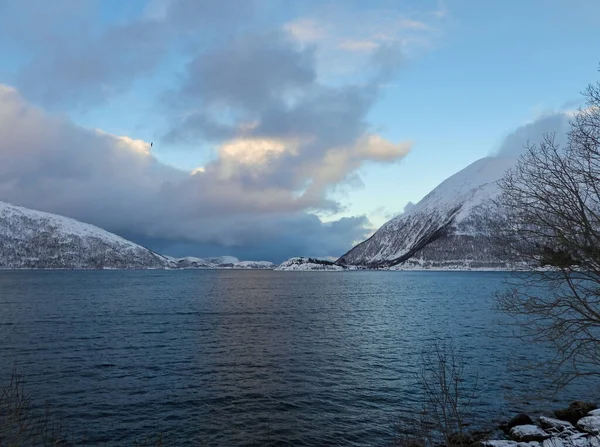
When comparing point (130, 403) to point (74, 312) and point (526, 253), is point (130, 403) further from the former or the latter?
point (74, 312)

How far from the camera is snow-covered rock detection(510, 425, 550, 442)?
2162 centimetres

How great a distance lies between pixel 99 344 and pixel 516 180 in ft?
168

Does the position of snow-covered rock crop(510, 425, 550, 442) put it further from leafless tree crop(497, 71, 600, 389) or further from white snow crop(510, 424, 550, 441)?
leafless tree crop(497, 71, 600, 389)

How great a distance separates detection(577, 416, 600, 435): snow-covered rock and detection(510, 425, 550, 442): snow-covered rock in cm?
237

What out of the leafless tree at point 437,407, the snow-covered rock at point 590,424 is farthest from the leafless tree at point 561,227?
the snow-covered rock at point 590,424

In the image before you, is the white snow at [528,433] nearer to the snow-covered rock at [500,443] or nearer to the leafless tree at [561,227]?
the snow-covered rock at [500,443]

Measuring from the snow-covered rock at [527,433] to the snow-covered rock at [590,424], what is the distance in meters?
2.37

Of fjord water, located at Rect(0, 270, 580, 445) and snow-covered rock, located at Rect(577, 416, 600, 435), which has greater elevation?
snow-covered rock, located at Rect(577, 416, 600, 435)

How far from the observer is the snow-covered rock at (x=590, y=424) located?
21.5 m

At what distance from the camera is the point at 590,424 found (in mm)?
22625

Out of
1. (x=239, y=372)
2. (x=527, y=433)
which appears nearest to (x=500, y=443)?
(x=527, y=433)

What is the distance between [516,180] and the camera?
18.7 metres

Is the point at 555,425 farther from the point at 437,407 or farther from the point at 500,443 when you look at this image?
the point at 437,407

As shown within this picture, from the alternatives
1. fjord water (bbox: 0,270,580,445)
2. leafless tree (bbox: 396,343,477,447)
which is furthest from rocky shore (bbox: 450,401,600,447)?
fjord water (bbox: 0,270,580,445)
